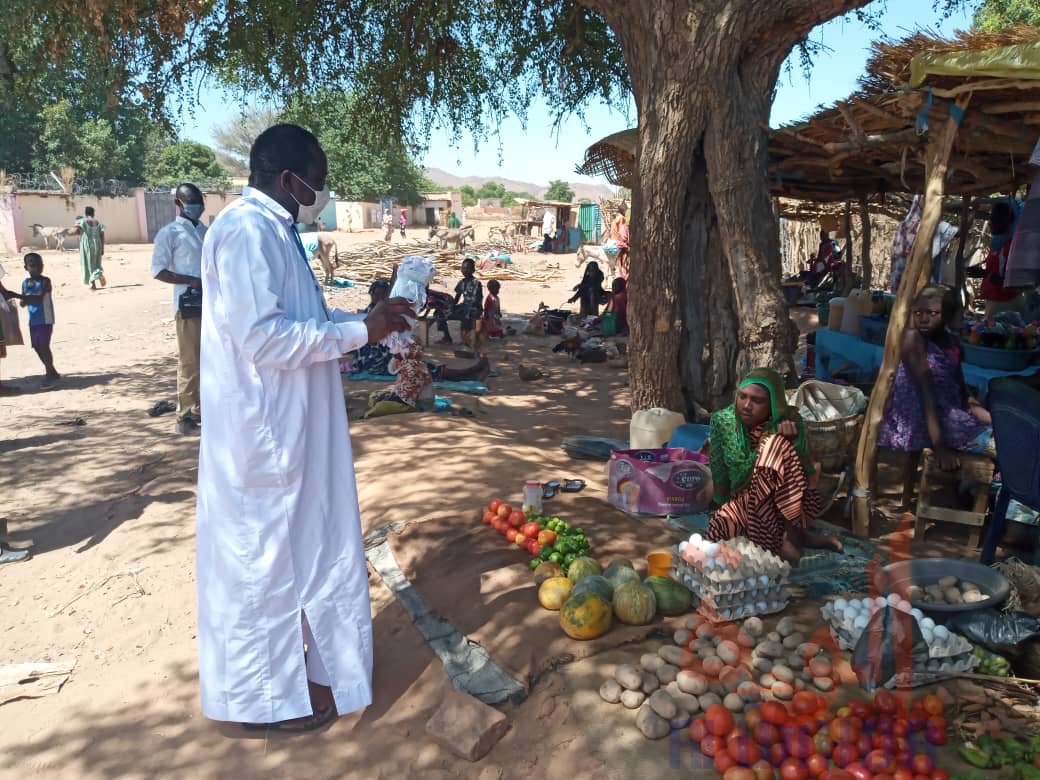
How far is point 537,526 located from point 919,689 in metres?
1.90

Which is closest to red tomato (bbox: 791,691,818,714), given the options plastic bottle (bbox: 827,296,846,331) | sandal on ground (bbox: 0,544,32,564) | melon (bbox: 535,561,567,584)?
melon (bbox: 535,561,567,584)

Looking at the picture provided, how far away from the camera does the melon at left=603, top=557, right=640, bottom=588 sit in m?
3.60

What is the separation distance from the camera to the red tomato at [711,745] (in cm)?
266

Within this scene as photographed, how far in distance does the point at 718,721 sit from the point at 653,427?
300 centimetres

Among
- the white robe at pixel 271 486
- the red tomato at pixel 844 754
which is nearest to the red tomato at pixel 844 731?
the red tomato at pixel 844 754

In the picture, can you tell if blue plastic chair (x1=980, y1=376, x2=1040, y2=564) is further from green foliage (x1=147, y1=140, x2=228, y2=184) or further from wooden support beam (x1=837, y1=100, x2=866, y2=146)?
green foliage (x1=147, y1=140, x2=228, y2=184)

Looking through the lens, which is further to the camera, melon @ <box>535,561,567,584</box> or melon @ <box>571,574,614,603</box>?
melon @ <box>535,561,567,584</box>

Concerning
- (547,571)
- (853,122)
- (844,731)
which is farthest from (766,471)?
(853,122)

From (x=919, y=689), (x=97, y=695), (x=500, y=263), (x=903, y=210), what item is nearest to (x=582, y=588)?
(x=919, y=689)

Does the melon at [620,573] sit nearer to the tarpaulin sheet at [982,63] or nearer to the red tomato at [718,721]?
the red tomato at [718,721]

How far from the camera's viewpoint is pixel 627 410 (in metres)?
8.47

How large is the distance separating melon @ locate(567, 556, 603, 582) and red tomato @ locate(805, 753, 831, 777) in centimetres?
130

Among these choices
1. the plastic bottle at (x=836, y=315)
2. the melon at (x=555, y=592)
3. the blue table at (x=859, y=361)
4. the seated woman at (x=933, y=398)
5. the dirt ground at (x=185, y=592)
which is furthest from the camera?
the plastic bottle at (x=836, y=315)

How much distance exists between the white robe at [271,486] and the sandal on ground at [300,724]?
13cm
